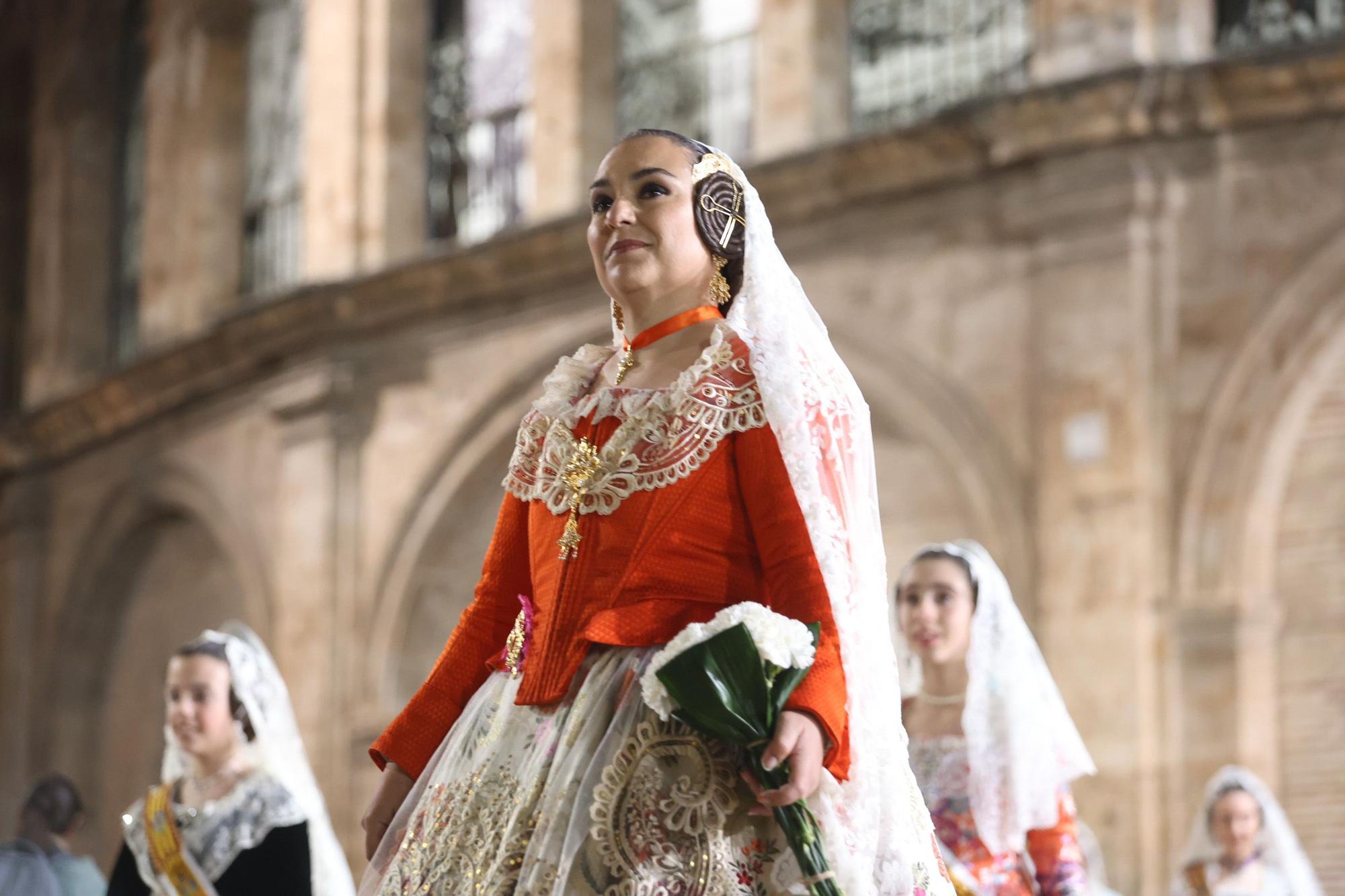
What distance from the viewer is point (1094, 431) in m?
9.95

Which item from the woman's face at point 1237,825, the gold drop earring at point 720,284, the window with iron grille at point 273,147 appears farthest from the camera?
the window with iron grille at point 273,147

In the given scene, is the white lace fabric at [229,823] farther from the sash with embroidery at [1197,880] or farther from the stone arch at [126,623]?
the stone arch at [126,623]

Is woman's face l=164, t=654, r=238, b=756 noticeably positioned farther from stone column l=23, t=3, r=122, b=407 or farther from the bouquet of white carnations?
stone column l=23, t=3, r=122, b=407

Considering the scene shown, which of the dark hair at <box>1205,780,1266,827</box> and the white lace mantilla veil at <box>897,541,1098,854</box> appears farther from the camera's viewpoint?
the dark hair at <box>1205,780,1266,827</box>

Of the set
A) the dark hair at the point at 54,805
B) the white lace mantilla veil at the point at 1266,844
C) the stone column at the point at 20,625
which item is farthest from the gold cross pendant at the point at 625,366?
the stone column at the point at 20,625

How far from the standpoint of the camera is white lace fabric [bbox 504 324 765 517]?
3.28 meters

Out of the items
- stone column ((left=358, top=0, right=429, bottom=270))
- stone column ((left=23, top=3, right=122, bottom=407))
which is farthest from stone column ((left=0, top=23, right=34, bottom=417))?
stone column ((left=358, top=0, right=429, bottom=270))

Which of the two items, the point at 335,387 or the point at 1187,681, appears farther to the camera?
the point at 335,387

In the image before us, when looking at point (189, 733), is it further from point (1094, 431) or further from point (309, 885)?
point (1094, 431)

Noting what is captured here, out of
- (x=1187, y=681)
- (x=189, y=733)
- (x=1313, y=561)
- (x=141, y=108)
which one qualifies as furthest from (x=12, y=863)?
(x=141, y=108)

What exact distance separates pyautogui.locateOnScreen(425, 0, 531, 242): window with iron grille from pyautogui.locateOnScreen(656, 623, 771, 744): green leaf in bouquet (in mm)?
11009

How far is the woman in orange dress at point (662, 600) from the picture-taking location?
3062 millimetres

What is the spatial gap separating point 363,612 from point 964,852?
8.33 metres

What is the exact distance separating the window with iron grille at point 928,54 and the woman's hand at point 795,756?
27.0ft
